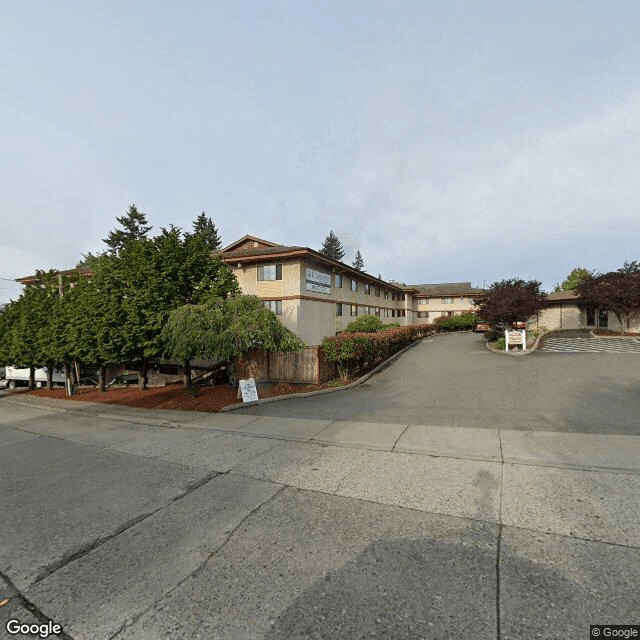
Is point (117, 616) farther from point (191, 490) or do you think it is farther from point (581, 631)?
point (581, 631)

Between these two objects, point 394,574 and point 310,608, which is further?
point 394,574

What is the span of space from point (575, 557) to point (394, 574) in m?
1.76

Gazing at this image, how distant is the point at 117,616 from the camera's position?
250cm

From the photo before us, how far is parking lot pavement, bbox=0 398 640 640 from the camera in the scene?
238cm

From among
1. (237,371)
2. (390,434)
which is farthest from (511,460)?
(237,371)

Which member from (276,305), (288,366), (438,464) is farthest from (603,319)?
(438,464)

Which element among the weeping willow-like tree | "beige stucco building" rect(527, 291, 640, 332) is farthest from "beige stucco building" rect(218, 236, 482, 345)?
"beige stucco building" rect(527, 291, 640, 332)

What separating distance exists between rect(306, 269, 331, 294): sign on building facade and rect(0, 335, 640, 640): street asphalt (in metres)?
15.1

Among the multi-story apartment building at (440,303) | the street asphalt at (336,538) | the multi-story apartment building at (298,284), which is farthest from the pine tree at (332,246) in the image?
the street asphalt at (336,538)

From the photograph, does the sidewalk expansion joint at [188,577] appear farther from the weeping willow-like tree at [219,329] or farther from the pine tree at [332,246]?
the pine tree at [332,246]

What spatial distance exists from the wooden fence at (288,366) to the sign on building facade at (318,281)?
27.0ft

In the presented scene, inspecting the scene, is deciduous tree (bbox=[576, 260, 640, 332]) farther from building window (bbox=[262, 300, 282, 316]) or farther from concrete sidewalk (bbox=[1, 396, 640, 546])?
Result: building window (bbox=[262, 300, 282, 316])

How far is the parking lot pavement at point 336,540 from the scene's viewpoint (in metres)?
2.38

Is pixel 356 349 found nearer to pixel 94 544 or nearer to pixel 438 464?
pixel 438 464
